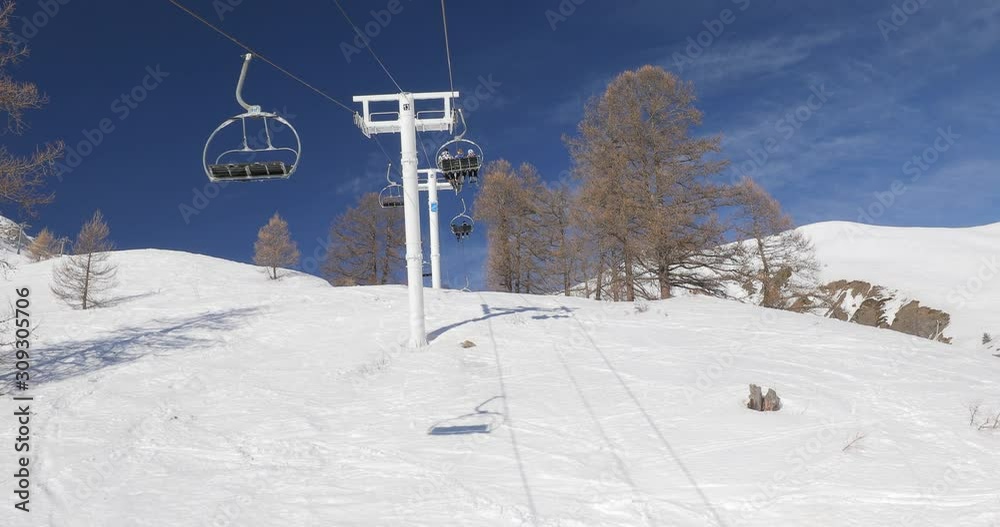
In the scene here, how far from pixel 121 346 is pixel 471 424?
982 centimetres

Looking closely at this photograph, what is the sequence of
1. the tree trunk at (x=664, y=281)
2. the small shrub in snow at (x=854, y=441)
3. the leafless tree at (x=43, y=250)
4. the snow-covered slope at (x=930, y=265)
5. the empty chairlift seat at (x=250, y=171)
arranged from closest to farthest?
1. the small shrub in snow at (x=854, y=441)
2. the empty chairlift seat at (x=250, y=171)
3. the tree trunk at (x=664, y=281)
4. the snow-covered slope at (x=930, y=265)
5. the leafless tree at (x=43, y=250)

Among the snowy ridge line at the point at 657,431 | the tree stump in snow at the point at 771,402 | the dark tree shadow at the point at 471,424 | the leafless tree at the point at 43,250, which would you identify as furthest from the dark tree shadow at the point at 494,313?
the leafless tree at the point at 43,250

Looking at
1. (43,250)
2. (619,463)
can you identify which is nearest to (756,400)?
(619,463)

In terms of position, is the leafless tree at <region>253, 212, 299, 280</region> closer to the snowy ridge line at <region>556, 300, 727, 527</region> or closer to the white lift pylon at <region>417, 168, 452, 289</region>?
the white lift pylon at <region>417, 168, 452, 289</region>

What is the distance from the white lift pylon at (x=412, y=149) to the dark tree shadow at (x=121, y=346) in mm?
5145

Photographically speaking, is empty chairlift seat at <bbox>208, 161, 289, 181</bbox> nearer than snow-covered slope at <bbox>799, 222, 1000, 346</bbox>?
Yes

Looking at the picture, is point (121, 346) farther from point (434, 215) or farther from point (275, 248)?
point (275, 248)

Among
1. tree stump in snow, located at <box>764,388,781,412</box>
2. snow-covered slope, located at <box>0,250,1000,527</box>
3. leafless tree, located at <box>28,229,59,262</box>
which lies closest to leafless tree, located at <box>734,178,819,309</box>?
snow-covered slope, located at <box>0,250,1000,527</box>

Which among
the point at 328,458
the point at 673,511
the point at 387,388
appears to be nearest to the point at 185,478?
the point at 328,458

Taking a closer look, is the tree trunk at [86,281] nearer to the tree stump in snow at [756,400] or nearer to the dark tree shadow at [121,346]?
the dark tree shadow at [121,346]

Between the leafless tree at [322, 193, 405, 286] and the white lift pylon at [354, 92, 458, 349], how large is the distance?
2179cm

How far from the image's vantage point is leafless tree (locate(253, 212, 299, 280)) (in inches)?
1373

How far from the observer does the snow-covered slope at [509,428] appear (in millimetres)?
4793

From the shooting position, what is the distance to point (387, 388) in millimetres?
8789
